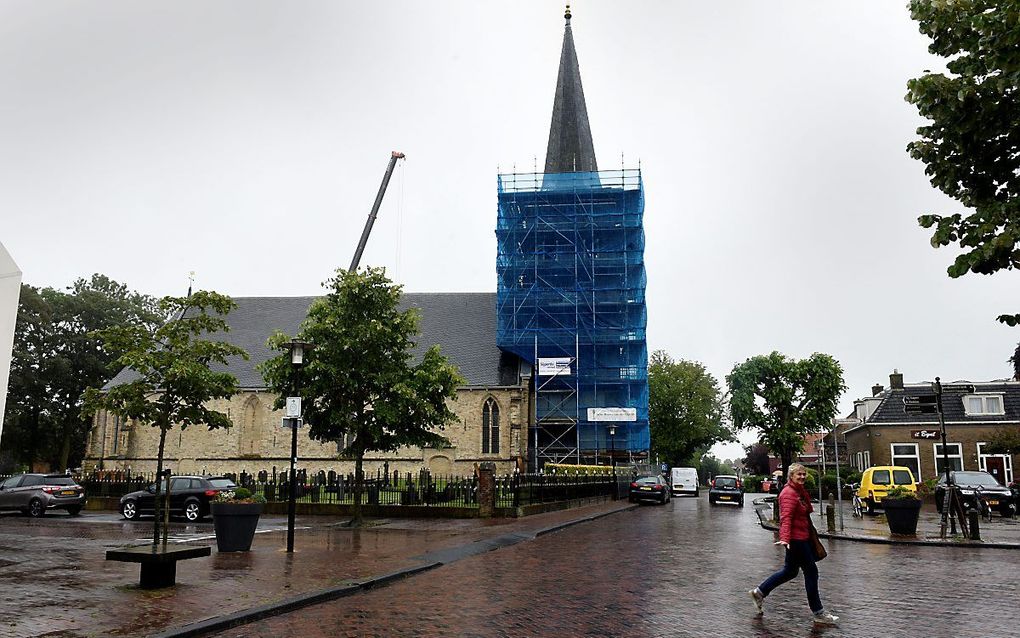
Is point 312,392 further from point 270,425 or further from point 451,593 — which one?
point 270,425

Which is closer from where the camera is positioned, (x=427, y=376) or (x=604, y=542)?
(x=604, y=542)

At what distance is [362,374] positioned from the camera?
2431cm

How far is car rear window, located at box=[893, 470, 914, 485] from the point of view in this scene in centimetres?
2945

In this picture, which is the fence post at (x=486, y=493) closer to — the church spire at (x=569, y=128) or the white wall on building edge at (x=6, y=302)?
the white wall on building edge at (x=6, y=302)

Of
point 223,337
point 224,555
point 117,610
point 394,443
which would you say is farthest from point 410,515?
point 223,337

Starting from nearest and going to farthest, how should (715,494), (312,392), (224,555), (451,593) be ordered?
(451,593) → (224,555) → (312,392) → (715,494)

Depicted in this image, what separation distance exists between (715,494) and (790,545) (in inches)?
1359

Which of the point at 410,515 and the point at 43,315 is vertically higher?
the point at 43,315

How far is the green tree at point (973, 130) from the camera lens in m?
7.81

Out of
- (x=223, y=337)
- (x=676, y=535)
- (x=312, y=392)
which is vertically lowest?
(x=676, y=535)

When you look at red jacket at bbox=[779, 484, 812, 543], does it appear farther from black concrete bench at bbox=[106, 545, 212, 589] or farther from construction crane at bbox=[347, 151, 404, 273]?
construction crane at bbox=[347, 151, 404, 273]

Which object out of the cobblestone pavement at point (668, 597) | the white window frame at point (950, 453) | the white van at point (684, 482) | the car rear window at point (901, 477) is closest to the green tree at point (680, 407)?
the white van at point (684, 482)

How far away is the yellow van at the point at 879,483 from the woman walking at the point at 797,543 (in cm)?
2301

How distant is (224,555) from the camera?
1413cm
